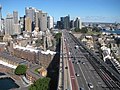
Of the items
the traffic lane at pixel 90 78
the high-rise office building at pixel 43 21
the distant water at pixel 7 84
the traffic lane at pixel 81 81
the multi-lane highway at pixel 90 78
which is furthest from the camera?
the high-rise office building at pixel 43 21

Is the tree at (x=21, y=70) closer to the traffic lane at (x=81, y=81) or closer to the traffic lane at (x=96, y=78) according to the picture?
the traffic lane at (x=96, y=78)

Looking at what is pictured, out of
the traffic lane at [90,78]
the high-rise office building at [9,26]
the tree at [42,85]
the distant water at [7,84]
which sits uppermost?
the high-rise office building at [9,26]

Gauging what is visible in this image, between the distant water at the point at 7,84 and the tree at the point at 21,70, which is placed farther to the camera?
the tree at the point at 21,70

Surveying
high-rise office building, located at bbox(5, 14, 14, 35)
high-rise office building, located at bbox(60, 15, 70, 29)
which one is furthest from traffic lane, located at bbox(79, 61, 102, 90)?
high-rise office building, located at bbox(60, 15, 70, 29)

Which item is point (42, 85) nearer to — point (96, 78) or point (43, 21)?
point (96, 78)

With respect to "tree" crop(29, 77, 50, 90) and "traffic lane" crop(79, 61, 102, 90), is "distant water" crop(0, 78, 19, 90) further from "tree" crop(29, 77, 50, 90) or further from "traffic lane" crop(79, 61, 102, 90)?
"traffic lane" crop(79, 61, 102, 90)

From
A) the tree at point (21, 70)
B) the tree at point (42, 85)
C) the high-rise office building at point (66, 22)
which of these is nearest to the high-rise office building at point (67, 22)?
the high-rise office building at point (66, 22)

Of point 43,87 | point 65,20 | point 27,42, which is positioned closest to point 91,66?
point 43,87

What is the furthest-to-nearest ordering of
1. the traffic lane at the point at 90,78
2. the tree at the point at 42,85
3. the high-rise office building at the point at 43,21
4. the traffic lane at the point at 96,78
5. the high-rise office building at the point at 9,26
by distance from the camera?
1. the high-rise office building at the point at 43,21
2. the high-rise office building at the point at 9,26
3. the tree at the point at 42,85
4. the traffic lane at the point at 96,78
5. the traffic lane at the point at 90,78

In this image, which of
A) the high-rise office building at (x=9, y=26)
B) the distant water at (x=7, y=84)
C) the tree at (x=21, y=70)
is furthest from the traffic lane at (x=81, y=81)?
the high-rise office building at (x=9, y=26)

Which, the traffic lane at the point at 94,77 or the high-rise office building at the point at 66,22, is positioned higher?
the high-rise office building at the point at 66,22
